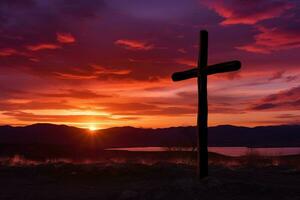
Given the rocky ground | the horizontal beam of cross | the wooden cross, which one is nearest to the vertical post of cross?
the wooden cross

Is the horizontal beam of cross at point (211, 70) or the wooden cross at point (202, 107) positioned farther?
the wooden cross at point (202, 107)

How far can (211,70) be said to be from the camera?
15.8m

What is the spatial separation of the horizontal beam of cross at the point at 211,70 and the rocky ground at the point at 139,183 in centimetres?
375

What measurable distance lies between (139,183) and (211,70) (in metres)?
5.20

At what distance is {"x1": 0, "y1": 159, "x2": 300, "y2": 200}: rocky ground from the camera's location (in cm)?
1454

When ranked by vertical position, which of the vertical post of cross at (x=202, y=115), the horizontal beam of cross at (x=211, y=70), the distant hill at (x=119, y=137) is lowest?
the vertical post of cross at (x=202, y=115)

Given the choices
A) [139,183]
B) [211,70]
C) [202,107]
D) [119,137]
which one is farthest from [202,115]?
[119,137]

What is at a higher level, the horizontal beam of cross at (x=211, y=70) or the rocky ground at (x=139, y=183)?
the horizontal beam of cross at (x=211, y=70)

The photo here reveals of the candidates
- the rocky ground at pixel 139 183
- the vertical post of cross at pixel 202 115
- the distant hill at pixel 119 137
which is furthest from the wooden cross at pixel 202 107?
the distant hill at pixel 119 137

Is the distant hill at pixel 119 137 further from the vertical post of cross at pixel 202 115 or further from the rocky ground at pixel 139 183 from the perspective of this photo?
the vertical post of cross at pixel 202 115

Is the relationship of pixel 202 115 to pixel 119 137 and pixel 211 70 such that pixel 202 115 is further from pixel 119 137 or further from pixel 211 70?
pixel 119 137

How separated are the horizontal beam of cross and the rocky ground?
3747 mm

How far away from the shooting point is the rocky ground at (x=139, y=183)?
14541mm

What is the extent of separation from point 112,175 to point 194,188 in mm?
6372
